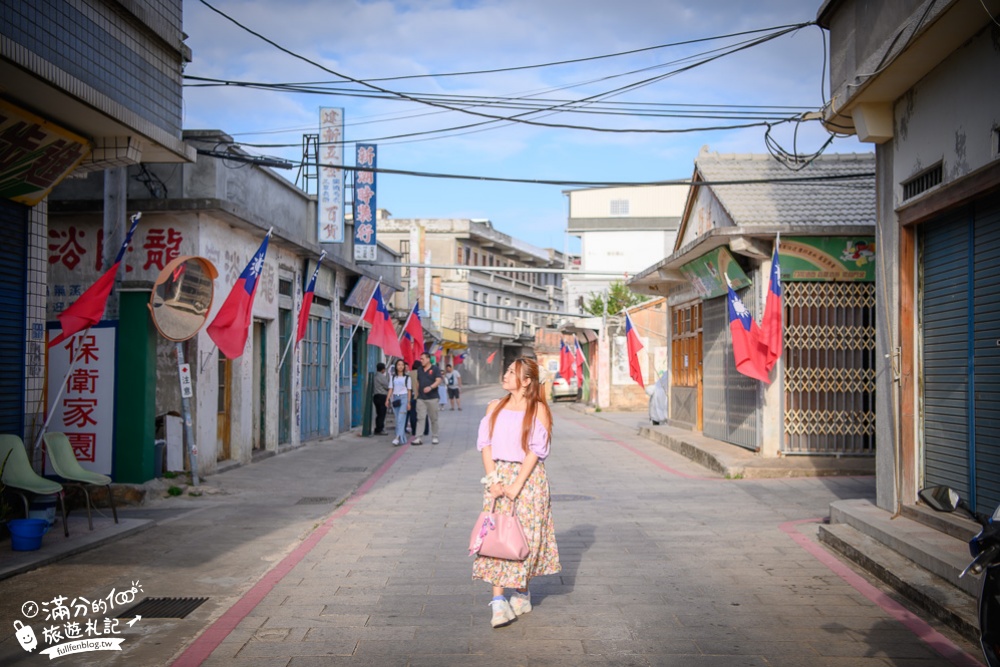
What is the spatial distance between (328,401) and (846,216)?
1278cm

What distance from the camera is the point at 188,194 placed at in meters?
13.6

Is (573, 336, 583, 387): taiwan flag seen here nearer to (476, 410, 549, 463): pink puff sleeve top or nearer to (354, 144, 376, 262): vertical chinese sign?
(354, 144, 376, 262): vertical chinese sign

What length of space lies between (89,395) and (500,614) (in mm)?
8238

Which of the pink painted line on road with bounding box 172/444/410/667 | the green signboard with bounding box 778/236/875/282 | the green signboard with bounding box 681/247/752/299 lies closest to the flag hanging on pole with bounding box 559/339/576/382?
the green signboard with bounding box 681/247/752/299

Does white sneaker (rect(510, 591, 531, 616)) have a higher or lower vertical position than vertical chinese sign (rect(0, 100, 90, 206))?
lower

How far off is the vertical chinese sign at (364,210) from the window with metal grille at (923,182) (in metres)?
16.5

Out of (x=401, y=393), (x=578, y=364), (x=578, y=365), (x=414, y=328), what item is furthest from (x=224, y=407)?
(x=578, y=365)

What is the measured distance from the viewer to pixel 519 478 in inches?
236

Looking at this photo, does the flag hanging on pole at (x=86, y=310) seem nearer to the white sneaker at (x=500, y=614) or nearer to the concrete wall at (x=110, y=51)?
the concrete wall at (x=110, y=51)

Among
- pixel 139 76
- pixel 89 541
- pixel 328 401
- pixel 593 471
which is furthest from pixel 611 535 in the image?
pixel 328 401

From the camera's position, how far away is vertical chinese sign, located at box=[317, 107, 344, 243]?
2033 cm

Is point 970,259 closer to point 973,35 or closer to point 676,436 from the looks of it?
point 973,35

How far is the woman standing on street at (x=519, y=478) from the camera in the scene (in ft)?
19.5

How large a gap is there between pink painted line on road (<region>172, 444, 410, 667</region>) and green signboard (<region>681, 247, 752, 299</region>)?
25.7ft
